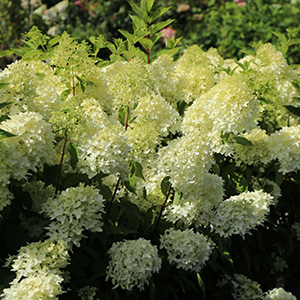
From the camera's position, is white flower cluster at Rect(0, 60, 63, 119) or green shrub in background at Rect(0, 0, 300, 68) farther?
green shrub in background at Rect(0, 0, 300, 68)

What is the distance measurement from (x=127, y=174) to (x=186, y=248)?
46 centimetres

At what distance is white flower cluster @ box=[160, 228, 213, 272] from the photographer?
Result: 2.14 meters

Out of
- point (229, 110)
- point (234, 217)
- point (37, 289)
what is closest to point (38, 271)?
point (37, 289)

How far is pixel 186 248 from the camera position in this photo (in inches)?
84.4

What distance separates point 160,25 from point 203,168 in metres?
1.36

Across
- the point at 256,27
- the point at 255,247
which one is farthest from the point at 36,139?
the point at 256,27

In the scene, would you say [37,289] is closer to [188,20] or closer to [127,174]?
[127,174]

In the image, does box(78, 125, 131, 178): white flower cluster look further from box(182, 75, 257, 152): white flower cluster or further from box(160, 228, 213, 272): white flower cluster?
box(182, 75, 257, 152): white flower cluster

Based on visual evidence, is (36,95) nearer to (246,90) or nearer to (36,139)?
(36,139)

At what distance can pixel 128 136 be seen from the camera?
2.14 m

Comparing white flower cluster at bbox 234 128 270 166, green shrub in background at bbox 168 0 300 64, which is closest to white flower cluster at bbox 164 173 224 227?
white flower cluster at bbox 234 128 270 166

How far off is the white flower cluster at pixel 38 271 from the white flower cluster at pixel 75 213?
7 centimetres

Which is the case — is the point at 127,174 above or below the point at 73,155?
below

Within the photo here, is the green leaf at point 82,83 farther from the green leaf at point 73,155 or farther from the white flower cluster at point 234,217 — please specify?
the white flower cluster at point 234,217
